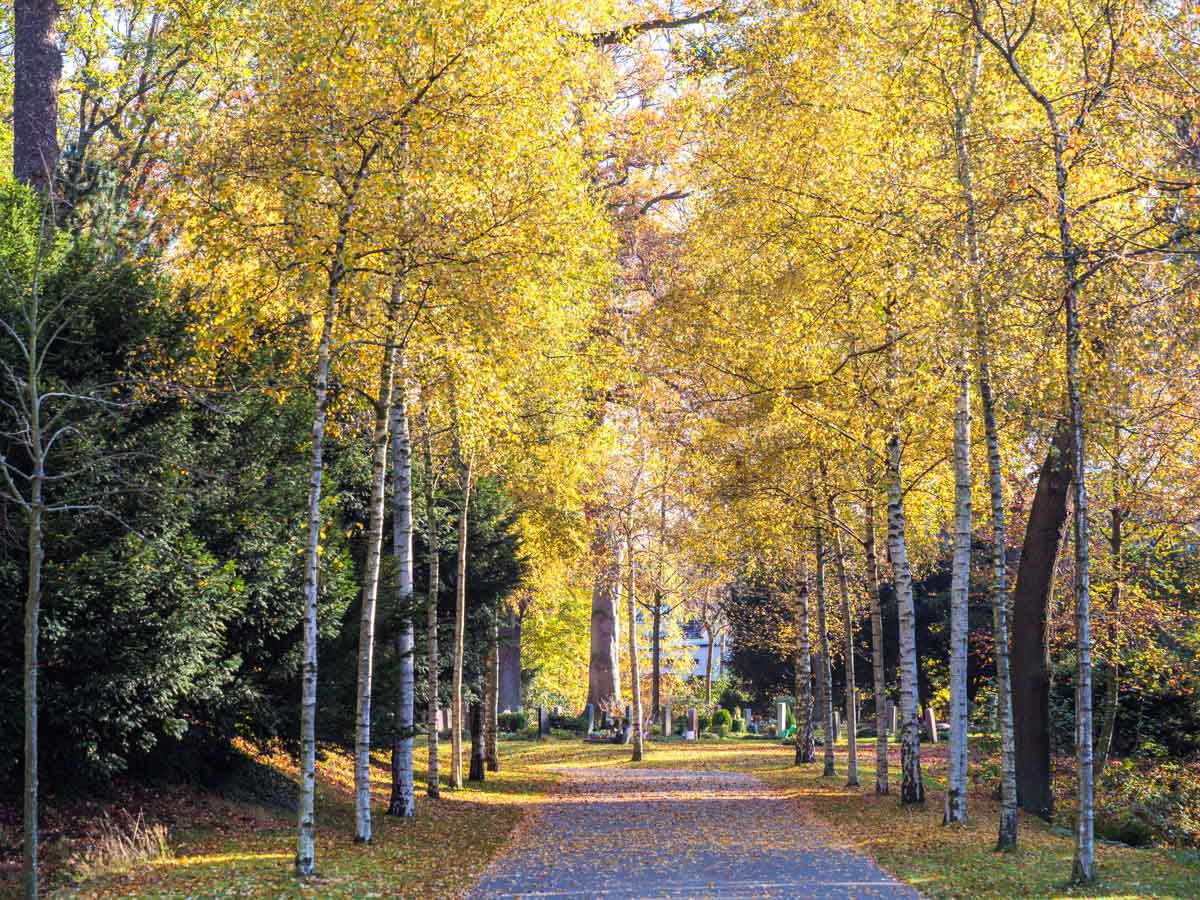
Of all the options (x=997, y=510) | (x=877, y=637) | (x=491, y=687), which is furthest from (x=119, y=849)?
(x=491, y=687)

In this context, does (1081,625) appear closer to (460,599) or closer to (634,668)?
(460,599)

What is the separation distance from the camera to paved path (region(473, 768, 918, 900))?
11094 millimetres

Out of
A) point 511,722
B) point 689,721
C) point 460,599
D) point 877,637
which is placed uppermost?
point 460,599

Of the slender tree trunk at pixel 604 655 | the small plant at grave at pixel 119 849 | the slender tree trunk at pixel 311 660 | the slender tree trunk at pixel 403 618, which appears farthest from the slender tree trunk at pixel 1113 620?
the slender tree trunk at pixel 604 655

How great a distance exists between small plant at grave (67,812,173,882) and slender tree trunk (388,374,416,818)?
3880mm

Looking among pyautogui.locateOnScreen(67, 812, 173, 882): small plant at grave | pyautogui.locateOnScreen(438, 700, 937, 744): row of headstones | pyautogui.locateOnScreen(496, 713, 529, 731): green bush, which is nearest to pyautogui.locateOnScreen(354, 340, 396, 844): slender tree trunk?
pyautogui.locateOnScreen(67, 812, 173, 882): small plant at grave

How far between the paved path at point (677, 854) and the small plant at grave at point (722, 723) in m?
22.8

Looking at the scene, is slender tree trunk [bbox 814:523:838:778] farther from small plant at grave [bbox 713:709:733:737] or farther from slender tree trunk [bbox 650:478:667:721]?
small plant at grave [bbox 713:709:733:737]

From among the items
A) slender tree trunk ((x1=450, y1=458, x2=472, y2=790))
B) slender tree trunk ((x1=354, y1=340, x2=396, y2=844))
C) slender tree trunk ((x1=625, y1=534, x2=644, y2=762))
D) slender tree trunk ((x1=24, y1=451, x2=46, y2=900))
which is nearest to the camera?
slender tree trunk ((x1=24, y1=451, x2=46, y2=900))

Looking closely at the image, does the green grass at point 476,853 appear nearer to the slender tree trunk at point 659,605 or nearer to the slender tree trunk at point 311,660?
the slender tree trunk at point 311,660

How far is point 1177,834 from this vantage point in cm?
1567

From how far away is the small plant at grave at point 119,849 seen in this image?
35.6ft

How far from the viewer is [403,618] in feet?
53.4

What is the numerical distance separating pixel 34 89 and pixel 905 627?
602 inches
